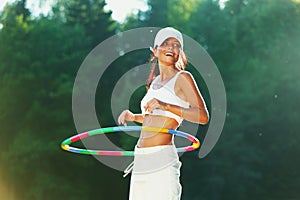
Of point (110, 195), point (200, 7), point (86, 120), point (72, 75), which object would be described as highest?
point (200, 7)

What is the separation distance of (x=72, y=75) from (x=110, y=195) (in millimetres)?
2390

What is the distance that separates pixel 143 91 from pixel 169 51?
8577 millimetres

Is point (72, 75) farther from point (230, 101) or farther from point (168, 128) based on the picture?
point (168, 128)

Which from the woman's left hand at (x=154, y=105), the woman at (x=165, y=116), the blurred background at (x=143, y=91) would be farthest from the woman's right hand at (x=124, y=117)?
the blurred background at (x=143, y=91)

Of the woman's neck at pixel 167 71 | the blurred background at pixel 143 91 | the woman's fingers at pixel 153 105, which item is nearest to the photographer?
the woman's fingers at pixel 153 105

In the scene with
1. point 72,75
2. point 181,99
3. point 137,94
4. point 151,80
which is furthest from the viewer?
point 72,75

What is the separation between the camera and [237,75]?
36.7 ft

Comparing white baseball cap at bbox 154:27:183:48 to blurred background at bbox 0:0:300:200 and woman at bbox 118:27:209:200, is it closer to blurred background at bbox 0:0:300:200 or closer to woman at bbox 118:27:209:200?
woman at bbox 118:27:209:200

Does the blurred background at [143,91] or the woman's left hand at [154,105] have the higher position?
the blurred background at [143,91]

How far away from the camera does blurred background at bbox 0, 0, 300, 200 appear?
10.6 meters

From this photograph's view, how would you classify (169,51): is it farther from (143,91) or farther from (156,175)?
(143,91)

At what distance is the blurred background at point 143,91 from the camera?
10641mm

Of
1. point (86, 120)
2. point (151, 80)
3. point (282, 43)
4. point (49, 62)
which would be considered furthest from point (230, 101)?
point (151, 80)

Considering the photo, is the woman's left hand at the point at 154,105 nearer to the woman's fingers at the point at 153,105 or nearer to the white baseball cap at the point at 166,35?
the woman's fingers at the point at 153,105
